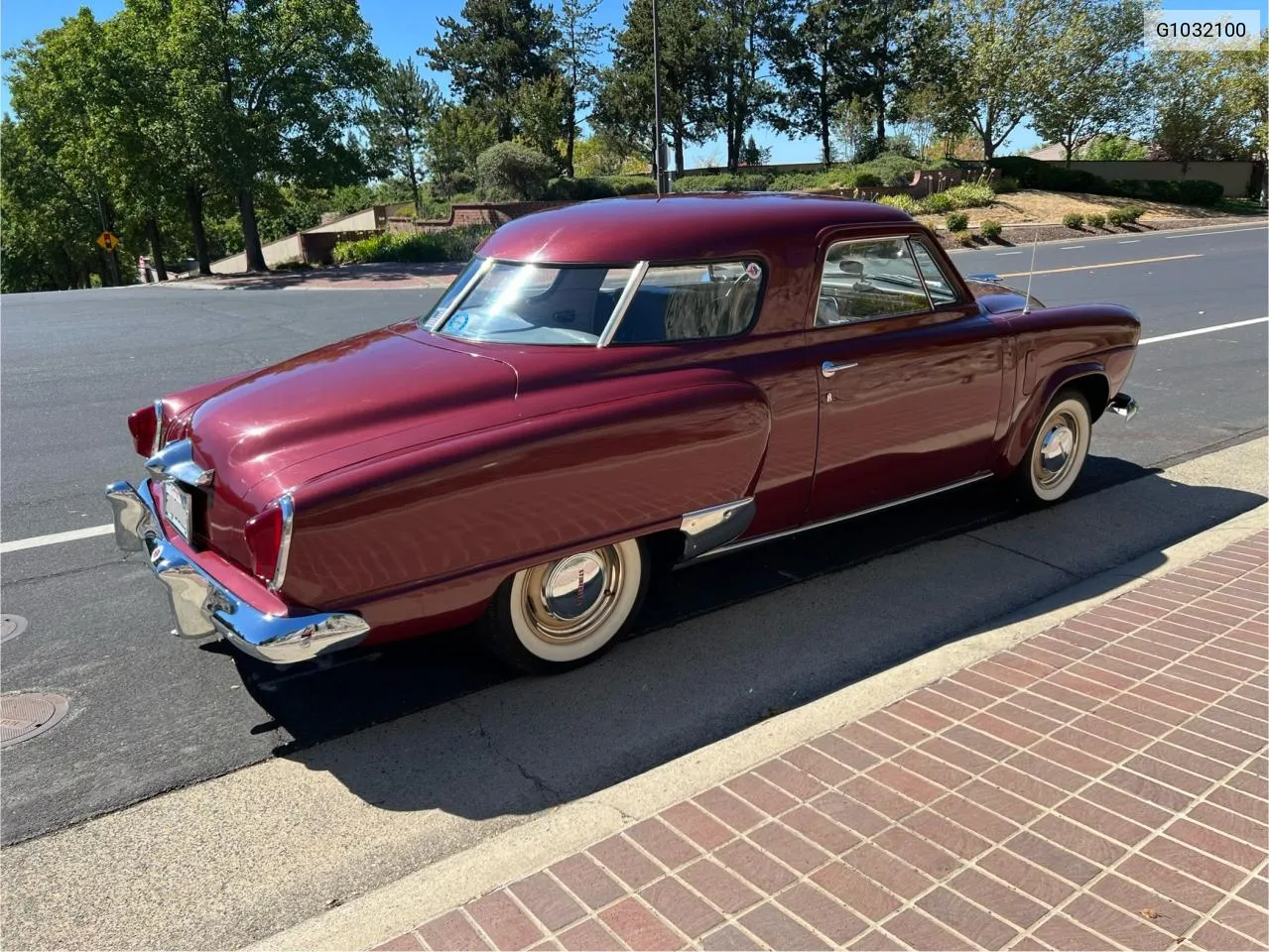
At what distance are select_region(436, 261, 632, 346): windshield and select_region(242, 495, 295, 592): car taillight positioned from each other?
1275 mm

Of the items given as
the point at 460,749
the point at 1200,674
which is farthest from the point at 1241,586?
the point at 460,749

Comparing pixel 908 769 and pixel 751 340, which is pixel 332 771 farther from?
pixel 751 340

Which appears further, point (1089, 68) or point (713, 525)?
point (1089, 68)

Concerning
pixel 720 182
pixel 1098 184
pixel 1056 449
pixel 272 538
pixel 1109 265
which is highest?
pixel 720 182

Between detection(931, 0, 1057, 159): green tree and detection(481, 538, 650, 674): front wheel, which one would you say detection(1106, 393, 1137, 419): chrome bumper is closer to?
detection(481, 538, 650, 674): front wheel

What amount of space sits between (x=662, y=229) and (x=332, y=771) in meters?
2.45

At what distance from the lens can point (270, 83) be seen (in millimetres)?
27766

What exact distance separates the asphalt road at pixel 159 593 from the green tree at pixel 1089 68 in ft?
115

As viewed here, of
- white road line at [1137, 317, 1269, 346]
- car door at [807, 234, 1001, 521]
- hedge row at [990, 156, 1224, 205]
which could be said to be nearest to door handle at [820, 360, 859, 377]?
car door at [807, 234, 1001, 521]

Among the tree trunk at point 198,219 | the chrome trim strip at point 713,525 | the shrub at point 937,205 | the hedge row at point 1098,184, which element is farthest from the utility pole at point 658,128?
the hedge row at point 1098,184

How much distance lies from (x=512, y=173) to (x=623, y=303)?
133ft

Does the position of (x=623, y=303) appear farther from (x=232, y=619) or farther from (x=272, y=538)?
(x=232, y=619)

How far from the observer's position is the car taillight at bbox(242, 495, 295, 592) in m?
2.84

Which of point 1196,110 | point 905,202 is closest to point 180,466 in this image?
point 905,202
